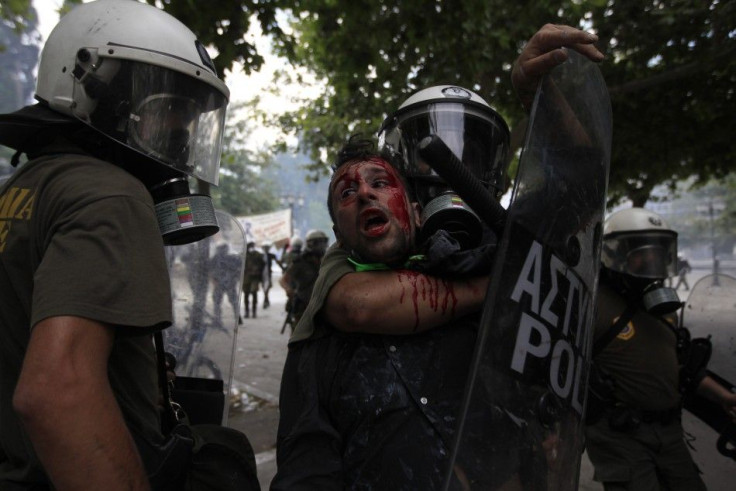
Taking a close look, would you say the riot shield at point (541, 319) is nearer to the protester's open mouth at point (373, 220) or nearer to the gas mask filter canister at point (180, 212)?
the protester's open mouth at point (373, 220)

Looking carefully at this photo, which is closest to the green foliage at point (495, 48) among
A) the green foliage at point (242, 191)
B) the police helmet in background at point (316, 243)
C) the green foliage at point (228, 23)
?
the green foliage at point (228, 23)

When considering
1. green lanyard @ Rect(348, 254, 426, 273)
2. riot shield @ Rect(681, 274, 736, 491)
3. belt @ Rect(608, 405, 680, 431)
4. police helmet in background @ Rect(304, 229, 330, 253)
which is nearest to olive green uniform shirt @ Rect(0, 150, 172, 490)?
green lanyard @ Rect(348, 254, 426, 273)

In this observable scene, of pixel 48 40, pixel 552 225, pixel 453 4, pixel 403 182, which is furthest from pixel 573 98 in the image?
pixel 453 4

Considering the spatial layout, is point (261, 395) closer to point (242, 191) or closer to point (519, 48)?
point (519, 48)

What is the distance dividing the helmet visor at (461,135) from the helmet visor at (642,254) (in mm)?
1501

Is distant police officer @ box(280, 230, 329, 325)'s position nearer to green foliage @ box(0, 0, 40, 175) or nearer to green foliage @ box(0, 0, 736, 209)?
green foliage @ box(0, 0, 736, 209)

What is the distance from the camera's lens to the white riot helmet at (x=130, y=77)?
124 centimetres

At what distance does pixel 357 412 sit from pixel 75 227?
0.72 metres

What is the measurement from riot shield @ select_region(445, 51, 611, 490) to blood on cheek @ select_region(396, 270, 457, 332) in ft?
0.97

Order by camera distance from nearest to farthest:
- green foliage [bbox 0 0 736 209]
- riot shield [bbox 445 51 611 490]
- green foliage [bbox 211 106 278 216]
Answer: riot shield [bbox 445 51 611 490] < green foliage [bbox 0 0 736 209] < green foliage [bbox 211 106 278 216]

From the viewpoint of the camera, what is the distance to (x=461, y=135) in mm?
1599

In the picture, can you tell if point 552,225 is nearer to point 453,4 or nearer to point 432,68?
point 453,4

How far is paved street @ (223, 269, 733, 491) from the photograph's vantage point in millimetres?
3977

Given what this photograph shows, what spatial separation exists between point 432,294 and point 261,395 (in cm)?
511
